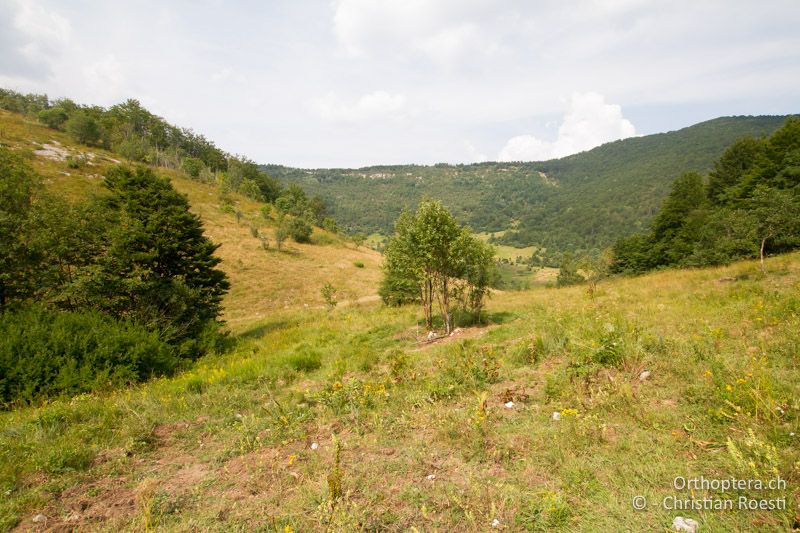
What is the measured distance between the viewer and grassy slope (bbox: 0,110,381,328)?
2883cm

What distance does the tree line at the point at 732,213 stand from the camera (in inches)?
613

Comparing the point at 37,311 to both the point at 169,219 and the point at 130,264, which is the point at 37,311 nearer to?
Answer: the point at 130,264

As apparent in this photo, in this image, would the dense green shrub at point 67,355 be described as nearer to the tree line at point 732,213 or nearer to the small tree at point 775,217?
the small tree at point 775,217

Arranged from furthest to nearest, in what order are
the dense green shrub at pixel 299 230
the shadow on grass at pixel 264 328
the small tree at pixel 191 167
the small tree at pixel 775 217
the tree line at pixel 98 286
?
the small tree at pixel 191 167
the dense green shrub at pixel 299 230
the shadow on grass at pixel 264 328
the small tree at pixel 775 217
the tree line at pixel 98 286

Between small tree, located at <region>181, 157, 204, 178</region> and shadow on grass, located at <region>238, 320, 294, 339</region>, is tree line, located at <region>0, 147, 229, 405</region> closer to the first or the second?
shadow on grass, located at <region>238, 320, 294, 339</region>

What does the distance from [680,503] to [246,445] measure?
5397 mm

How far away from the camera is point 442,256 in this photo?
38.4 feet

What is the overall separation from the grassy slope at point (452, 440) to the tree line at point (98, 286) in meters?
2.90

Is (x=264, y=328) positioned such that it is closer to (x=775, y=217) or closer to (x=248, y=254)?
(x=248, y=254)
